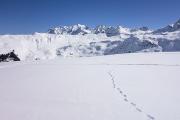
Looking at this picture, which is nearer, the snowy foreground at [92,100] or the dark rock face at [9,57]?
the snowy foreground at [92,100]

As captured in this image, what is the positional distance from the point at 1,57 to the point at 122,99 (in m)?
35.6

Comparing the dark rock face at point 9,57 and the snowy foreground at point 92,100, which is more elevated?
the snowy foreground at point 92,100

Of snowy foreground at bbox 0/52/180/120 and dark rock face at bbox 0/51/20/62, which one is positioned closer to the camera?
snowy foreground at bbox 0/52/180/120

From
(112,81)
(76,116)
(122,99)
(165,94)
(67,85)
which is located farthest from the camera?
(112,81)

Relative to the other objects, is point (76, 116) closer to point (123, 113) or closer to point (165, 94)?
point (123, 113)

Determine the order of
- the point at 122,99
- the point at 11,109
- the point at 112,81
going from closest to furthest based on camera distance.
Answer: the point at 11,109, the point at 122,99, the point at 112,81

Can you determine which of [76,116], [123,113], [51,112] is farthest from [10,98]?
[123,113]

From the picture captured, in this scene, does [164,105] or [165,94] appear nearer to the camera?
[164,105]

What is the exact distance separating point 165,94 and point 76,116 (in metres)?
3.39

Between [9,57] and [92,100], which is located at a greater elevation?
[92,100]

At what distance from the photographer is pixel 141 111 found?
23.1 feet

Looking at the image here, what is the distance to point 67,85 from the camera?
35.9ft

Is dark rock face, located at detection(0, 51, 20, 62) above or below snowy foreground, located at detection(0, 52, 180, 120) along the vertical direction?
below

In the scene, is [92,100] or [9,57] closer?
[92,100]
